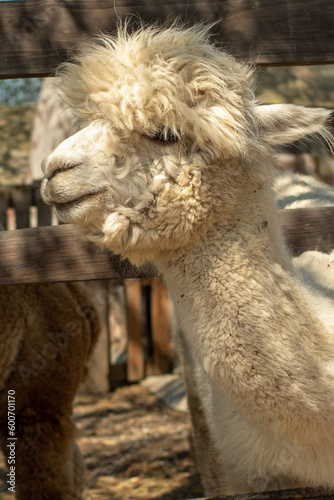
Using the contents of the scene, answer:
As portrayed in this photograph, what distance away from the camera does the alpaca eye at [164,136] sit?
2.18 metres

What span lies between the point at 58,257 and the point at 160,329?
20.1 ft

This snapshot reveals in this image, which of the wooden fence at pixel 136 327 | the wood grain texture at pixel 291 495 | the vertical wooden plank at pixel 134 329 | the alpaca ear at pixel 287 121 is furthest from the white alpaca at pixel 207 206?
the vertical wooden plank at pixel 134 329

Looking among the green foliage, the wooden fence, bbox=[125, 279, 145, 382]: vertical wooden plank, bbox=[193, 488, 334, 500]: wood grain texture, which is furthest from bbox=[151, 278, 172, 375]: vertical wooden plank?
the green foliage

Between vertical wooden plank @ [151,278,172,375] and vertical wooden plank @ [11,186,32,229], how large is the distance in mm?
3959

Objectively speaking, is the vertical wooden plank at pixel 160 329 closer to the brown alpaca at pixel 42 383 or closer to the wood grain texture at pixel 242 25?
the brown alpaca at pixel 42 383

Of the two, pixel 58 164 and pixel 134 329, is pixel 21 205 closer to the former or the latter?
pixel 58 164

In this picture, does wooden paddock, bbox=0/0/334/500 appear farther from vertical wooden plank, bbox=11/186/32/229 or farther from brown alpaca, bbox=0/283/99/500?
vertical wooden plank, bbox=11/186/32/229

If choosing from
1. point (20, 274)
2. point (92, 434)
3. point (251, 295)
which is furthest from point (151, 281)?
point (251, 295)

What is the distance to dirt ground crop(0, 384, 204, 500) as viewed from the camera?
194 inches

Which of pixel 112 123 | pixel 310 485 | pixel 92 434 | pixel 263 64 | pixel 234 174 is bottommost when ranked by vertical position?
pixel 92 434

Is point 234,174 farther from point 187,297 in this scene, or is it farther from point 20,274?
point 20,274

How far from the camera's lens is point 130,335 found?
27.4ft

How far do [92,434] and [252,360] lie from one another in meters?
4.98

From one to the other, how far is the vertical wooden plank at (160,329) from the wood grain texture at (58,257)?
5786 millimetres
